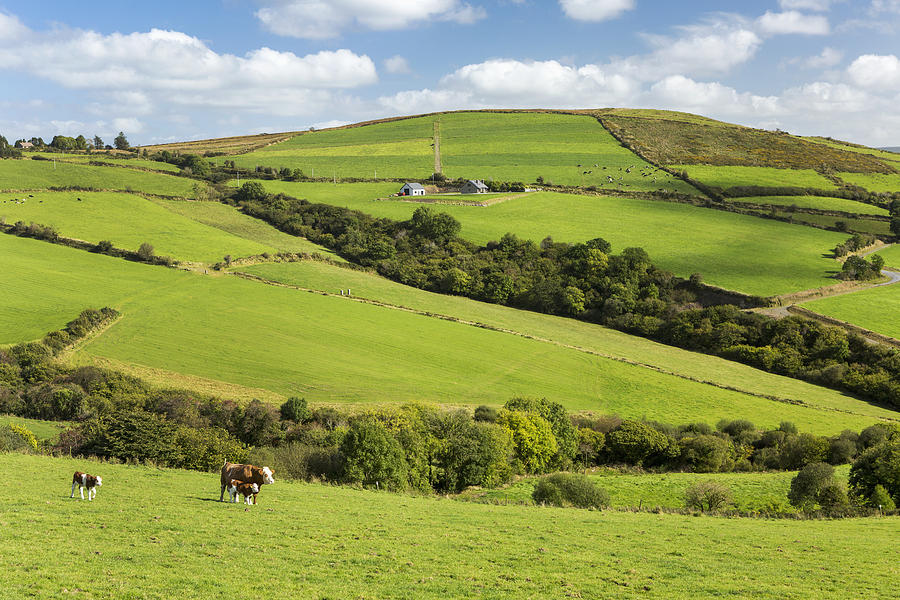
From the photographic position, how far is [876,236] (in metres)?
127

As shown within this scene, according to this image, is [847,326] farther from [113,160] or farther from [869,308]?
[113,160]

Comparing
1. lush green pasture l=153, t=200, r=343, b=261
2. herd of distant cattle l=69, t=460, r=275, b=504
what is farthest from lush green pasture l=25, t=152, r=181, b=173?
herd of distant cattle l=69, t=460, r=275, b=504

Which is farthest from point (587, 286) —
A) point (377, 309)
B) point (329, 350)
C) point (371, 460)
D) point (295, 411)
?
point (371, 460)

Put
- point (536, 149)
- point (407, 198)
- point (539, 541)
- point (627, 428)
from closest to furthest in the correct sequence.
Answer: point (539, 541) < point (627, 428) < point (407, 198) < point (536, 149)

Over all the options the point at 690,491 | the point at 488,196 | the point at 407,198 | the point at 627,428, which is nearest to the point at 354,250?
the point at 407,198

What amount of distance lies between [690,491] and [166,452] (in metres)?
35.4

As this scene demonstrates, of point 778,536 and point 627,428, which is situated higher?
point 778,536

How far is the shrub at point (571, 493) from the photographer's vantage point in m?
39.9

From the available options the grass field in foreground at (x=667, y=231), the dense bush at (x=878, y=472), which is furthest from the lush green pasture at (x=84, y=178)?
the dense bush at (x=878, y=472)

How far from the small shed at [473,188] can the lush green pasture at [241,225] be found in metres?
51.1

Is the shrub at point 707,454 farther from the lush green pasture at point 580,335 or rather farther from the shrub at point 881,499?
the shrub at point 881,499

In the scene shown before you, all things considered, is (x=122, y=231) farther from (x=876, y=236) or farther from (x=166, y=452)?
(x=876, y=236)

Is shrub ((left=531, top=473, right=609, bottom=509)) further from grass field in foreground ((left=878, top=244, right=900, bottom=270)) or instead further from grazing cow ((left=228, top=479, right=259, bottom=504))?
grass field in foreground ((left=878, top=244, right=900, bottom=270))

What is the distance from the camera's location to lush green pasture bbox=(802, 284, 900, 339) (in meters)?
85.9
